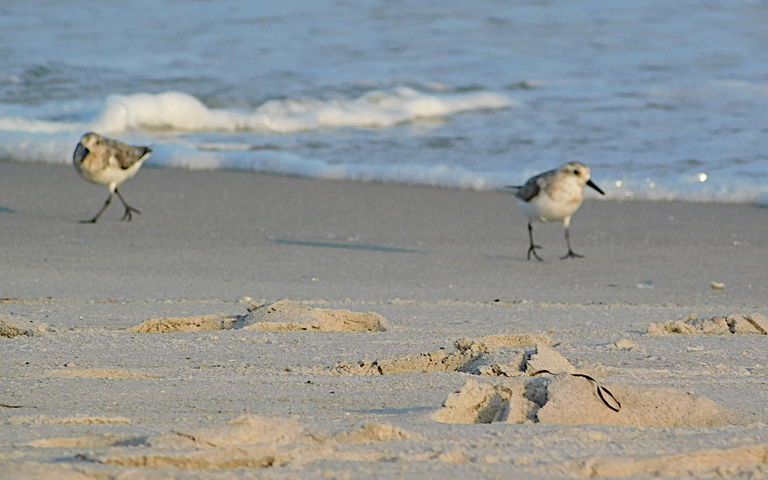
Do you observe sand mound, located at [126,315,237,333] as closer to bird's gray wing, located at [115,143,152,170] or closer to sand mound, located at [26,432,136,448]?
sand mound, located at [26,432,136,448]

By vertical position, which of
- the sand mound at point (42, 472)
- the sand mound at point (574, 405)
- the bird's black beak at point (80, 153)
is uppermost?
the sand mound at point (42, 472)

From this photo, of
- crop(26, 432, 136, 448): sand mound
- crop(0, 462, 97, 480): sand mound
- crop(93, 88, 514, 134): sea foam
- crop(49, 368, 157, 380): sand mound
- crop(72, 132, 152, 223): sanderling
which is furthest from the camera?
crop(93, 88, 514, 134): sea foam

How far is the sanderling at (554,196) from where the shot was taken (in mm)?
7672

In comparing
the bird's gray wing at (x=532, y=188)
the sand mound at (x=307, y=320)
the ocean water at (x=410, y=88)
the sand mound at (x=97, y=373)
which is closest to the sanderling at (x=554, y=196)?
the bird's gray wing at (x=532, y=188)

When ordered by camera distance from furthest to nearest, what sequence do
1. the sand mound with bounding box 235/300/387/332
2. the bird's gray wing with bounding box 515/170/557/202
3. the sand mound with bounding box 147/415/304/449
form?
the bird's gray wing with bounding box 515/170/557/202 < the sand mound with bounding box 235/300/387/332 < the sand mound with bounding box 147/415/304/449

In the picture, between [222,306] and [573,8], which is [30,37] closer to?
[573,8]

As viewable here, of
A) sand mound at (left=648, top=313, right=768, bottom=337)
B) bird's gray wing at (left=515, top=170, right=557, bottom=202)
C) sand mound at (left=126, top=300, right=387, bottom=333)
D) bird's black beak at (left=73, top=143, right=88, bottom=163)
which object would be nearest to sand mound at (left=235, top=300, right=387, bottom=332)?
sand mound at (left=126, top=300, right=387, bottom=333)

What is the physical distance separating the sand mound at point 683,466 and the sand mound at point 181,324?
2.35 m

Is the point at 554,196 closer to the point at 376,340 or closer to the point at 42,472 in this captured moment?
the point at 376,340

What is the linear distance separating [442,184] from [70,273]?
14.2 feet

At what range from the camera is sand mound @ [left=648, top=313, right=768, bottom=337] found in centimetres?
446

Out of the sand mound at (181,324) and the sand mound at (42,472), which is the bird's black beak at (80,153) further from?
the sand mound at (42,472)

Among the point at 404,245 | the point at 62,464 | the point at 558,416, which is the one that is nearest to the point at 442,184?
the point at 404,245

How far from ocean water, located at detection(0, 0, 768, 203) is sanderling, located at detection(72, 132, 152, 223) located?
58.9 inches
